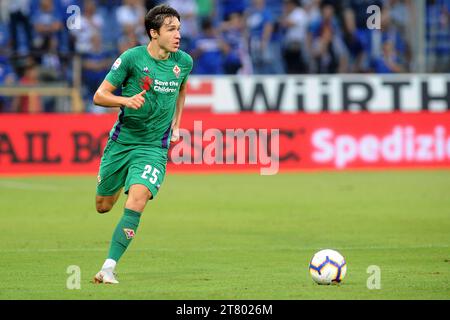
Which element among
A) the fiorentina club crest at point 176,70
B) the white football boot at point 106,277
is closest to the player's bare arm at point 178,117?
the fiorentina club crest at point 176,70

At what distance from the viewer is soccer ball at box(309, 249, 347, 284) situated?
29.4 ft

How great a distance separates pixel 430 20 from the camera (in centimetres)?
2692

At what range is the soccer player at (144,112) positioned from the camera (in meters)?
9.45

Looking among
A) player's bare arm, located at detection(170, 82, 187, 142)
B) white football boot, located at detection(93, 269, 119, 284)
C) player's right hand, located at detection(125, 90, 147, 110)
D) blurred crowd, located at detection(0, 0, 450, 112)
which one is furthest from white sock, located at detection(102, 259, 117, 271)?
blurred crowd, located at detection(0, 0, 450, 112)

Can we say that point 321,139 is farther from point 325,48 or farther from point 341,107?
point 325,48

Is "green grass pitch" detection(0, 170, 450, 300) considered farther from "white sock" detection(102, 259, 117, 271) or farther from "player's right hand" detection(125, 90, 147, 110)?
"player's right hand" detection(125, 90, 147, 110)

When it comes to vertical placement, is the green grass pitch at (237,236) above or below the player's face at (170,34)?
below

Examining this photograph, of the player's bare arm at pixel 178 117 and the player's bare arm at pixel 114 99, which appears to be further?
the player's bare arm at pixel 178 117

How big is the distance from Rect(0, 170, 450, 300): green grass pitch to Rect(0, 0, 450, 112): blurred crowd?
4024mm

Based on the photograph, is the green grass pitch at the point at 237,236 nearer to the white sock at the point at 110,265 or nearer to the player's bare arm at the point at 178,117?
the white sock at the point at 110,265

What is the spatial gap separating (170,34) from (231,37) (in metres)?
16.3

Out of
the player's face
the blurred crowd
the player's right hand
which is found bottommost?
the player's right hand
